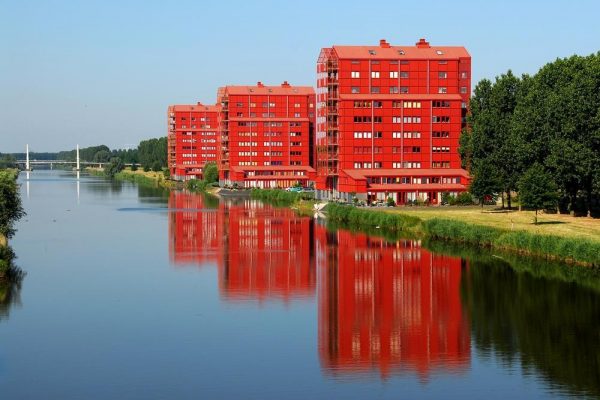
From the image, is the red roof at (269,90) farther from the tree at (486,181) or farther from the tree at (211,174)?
the tree at (486,181)

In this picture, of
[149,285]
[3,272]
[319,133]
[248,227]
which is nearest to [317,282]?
[149,285]

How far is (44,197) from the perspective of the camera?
157 metres

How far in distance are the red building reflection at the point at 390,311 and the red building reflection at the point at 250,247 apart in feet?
6.28

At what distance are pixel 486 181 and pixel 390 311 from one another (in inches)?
1846

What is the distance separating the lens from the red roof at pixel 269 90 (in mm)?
171750

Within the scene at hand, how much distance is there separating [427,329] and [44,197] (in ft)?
404

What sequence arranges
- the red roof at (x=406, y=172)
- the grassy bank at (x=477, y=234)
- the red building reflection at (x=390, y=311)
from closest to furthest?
the red building reflection at (x=390, y=311) < the grassy bank at (x=477, y=234) < the red roof at (x=406, y=172)

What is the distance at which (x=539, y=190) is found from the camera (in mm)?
80188

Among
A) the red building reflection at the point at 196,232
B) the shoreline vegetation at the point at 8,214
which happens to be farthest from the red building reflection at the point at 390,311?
the shoreline vegetation at the point at 8,214

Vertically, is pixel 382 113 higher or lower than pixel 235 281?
higher

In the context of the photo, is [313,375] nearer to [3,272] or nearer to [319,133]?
[3,272]

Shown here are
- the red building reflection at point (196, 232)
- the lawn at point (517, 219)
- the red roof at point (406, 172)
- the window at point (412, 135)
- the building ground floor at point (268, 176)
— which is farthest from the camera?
the building ground floor at point (268, 176)

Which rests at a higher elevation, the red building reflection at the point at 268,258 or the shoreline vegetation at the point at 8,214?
the shoreline vegetation at the point at 8,214

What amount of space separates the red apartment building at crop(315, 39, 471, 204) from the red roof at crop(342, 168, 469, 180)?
0.40 feet
